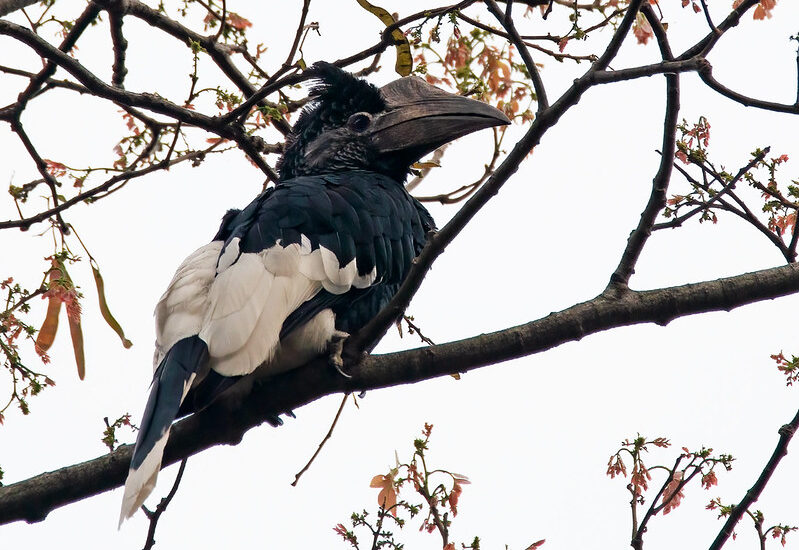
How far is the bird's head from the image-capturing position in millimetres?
4582

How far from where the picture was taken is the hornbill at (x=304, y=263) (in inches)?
126

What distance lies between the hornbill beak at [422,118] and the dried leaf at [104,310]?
1373 millimetres

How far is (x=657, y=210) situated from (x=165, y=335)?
1.65 metres

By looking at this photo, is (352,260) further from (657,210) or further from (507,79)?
(507,79)

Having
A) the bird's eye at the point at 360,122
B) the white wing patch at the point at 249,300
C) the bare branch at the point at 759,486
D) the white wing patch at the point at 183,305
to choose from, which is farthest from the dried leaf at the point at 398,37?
the bare branch at the point at 759,486

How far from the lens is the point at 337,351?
333 centimetres

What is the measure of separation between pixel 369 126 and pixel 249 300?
169 centimetres

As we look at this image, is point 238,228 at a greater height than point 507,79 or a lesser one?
lesser

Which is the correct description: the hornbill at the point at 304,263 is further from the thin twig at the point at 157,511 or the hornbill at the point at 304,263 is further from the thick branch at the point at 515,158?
the thick branch at the point at 515,158

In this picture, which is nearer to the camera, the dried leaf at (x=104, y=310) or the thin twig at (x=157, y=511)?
the thin twig at (x=157, y=511)

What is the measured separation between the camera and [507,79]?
475cm

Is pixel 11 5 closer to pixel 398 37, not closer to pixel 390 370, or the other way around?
pixel 398 37

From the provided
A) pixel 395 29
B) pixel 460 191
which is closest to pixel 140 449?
pixel 395 29

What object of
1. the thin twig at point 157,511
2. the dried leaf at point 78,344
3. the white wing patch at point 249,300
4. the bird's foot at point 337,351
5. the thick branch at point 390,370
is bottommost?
the thin twig at point 157,511
